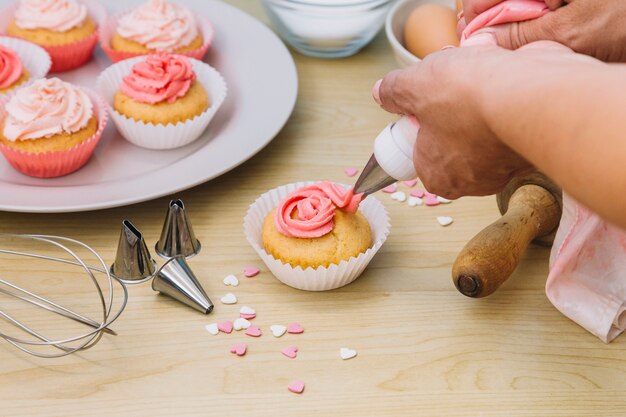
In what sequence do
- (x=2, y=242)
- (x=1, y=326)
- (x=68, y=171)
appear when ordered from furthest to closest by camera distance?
1. (x=68, y=171)
2. (x=2, y=242)
3. (x=1, y=326)

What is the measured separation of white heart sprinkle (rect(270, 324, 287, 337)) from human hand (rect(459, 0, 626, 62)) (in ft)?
1.32

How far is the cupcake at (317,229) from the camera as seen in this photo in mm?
1002

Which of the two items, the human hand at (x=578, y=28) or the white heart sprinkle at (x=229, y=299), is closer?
the human hand at (x=578, y=28)

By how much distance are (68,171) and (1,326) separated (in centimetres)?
34

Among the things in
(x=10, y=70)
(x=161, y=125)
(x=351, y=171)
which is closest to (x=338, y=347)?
(x=351, y=171)

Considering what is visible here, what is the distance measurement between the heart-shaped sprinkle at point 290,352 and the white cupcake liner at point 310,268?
10 cm

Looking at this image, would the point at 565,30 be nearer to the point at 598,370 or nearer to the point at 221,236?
the point at 598,370

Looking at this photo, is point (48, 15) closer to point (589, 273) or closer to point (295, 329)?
point (295, 329)

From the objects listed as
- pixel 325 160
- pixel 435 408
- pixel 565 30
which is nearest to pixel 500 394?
pixel 435 408

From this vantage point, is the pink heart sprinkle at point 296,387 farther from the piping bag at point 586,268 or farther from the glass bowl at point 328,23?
the glass bowl at point 328,23

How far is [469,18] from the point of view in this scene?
0.89 metres

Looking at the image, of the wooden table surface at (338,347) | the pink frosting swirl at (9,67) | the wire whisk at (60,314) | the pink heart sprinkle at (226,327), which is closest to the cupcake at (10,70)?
the pink frosting swirl at (9,67)

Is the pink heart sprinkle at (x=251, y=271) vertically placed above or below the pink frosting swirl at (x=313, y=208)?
below

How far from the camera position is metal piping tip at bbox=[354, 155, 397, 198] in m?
0.92
